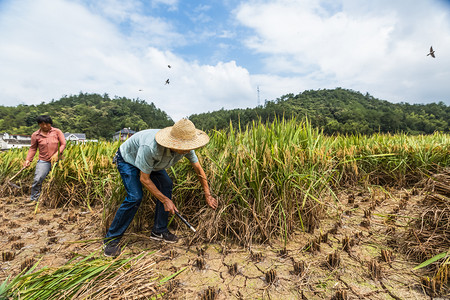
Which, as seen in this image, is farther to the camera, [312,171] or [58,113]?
[58,113]

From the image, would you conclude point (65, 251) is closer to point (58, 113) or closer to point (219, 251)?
point (219, 251)

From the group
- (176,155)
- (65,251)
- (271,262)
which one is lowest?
(65,251)

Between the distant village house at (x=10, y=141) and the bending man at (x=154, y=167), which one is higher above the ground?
the bending man at (x=154, y=167)

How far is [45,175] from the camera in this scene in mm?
4379

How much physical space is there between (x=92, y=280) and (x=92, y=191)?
311 cm

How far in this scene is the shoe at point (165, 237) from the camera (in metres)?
2.48

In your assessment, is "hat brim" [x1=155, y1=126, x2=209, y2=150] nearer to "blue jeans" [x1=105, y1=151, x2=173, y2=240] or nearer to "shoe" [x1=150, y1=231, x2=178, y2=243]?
"blue jeans" [x1=105, y1=151, x2=173, y2=240]

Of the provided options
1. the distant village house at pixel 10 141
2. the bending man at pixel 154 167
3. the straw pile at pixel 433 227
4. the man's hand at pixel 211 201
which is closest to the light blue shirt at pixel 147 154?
the bending man at pixel 154 167

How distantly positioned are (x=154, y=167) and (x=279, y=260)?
148 centimetres

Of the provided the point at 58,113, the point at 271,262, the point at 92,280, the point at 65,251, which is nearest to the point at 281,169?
the point at 271,262

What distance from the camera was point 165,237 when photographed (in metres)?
2.49

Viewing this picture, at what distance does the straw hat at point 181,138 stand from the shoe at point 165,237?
1108 millimetres

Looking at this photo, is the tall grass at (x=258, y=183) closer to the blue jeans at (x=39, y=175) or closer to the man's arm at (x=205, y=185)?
the man's arm at (x=205, y=185)

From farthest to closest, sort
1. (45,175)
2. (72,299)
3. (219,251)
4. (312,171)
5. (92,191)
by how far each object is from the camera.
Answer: (45,175) < (92,191) < (312,171) < (219,251) < (72,299)
